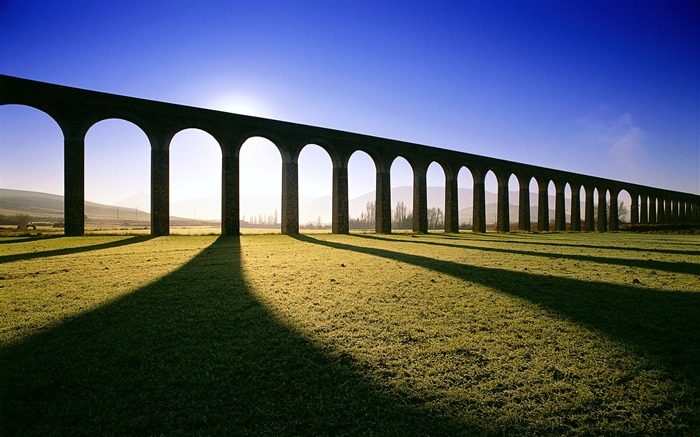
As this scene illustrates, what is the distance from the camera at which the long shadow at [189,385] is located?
5.70ft

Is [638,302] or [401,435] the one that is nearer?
[401,435]

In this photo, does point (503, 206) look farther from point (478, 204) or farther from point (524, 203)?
point (478, 204)

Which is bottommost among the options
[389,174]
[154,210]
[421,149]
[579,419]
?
[579,419]

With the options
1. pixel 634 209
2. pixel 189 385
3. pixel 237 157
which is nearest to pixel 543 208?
pixel 634 209

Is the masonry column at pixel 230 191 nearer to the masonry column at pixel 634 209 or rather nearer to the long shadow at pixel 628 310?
the long shadow at pixel 628 310

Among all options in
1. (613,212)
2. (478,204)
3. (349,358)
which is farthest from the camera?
(613,212)

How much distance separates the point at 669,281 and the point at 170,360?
7.36 metres

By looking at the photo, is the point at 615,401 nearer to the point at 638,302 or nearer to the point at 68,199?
the point at 638,302

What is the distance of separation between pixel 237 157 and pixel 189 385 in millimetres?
19744

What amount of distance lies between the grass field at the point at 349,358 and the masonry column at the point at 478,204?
26807 millimetres

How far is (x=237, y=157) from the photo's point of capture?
20.1m

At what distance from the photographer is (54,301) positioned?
3863 millimetres

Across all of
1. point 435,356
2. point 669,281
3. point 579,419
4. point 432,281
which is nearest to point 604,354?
point 579,419

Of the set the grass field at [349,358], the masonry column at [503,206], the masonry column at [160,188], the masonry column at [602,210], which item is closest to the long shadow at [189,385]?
the grass field at [349,358]
